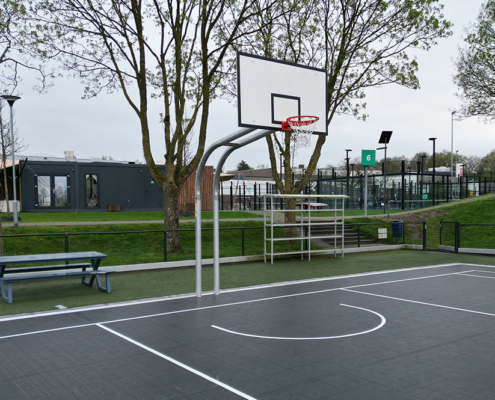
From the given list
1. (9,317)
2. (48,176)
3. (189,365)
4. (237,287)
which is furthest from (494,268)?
(48,176)

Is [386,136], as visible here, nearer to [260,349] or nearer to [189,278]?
[189,278]

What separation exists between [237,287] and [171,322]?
3.70m

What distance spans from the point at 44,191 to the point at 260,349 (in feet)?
77.9

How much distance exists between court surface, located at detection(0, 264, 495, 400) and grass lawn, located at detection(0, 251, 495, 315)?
1.02 metres

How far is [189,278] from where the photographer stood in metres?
12.9

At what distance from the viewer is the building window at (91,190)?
28.2 meters

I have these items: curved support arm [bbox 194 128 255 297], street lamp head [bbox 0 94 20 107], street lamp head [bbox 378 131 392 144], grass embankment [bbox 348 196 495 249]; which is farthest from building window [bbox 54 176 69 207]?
curved support arm [bbox 194 128 255 297]

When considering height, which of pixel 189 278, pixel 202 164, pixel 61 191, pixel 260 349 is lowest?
pixel 189 278

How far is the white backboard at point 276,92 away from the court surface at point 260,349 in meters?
3.83

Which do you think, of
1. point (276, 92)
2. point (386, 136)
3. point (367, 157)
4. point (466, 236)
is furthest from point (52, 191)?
point (466, 236)

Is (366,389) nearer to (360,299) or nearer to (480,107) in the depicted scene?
(360,299)

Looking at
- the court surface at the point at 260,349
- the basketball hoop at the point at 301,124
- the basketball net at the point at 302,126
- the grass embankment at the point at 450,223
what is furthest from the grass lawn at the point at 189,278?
the basketball hoop at the point at 301,124

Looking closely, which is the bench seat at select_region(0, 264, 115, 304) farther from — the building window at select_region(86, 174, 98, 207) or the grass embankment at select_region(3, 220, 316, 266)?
the building window at select_region(86, 174, 98, 207)

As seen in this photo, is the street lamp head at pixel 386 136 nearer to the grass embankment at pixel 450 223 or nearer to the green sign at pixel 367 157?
the green sign at pixel 367 157
